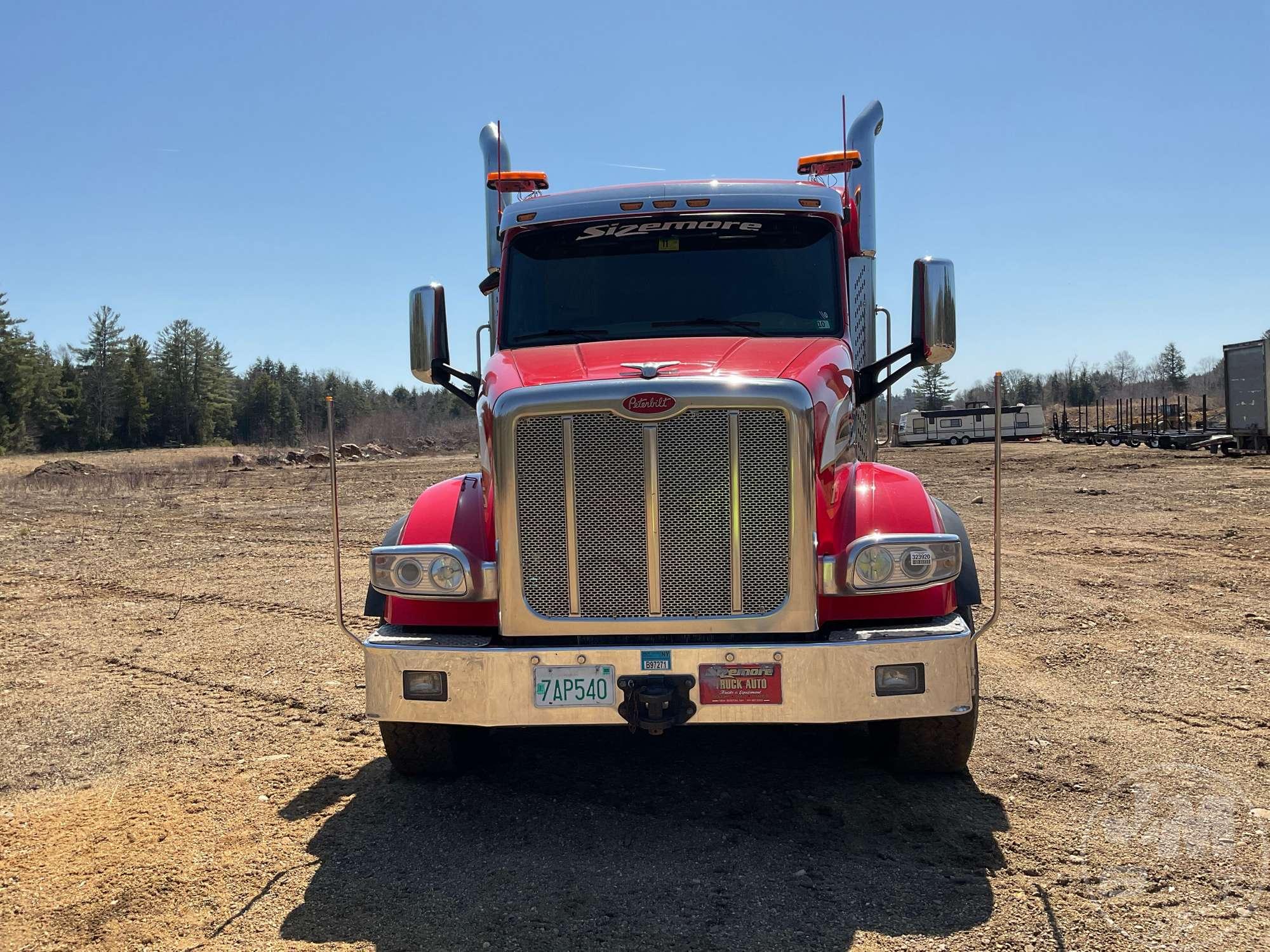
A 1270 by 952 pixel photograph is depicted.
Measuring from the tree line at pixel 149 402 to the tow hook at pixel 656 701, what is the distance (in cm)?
6731

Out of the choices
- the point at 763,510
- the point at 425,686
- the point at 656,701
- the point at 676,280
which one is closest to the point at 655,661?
the point at 656,701

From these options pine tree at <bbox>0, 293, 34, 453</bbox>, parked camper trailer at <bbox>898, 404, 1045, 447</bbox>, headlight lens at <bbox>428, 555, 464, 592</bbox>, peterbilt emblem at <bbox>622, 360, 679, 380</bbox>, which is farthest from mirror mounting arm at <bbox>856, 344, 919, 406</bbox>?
pine tree at <bbox>0, 293, 34, 453</bbox>

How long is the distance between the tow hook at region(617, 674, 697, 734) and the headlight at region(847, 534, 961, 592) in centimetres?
76

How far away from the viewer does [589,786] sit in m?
4.56

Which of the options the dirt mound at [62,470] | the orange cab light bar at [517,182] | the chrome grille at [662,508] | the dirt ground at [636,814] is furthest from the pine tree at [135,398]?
the chrome grille at [662,508]

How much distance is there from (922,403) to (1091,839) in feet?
321

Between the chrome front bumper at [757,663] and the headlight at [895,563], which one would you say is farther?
the headlight at [895,563]

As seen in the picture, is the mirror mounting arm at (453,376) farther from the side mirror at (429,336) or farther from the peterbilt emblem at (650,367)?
the peterbilt emblem at (650,367)

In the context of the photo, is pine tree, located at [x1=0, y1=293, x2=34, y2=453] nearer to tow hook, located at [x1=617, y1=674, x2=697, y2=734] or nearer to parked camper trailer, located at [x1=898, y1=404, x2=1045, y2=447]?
parked camper trailer, located at [x1=898, y1=404, x2=1045, y2=447]

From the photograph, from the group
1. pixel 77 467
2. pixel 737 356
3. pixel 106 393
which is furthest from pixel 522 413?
pixel 106 393

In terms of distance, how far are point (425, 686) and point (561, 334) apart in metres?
2.10

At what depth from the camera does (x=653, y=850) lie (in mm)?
3875

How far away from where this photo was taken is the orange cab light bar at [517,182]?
20.9 ft

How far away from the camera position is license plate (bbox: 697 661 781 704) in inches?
146
